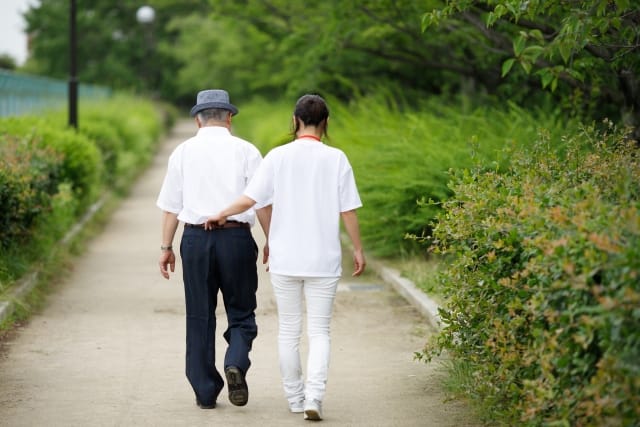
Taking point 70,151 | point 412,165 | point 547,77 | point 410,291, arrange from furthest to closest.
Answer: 1. point 70,151
2. point 412,165
3. point 410,291
4. point 547,77

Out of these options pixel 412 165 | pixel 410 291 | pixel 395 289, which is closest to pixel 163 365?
pixel 410 291

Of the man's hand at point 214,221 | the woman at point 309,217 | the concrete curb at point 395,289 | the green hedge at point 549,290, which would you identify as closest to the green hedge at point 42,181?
the concrete curb at point 395,289

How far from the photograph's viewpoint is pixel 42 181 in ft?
38.8

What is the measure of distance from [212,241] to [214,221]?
0.16m

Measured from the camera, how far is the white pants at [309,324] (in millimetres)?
6438

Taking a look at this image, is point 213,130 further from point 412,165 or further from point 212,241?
point 412,165

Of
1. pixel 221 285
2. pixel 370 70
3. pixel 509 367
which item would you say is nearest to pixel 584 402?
pixel 509 367

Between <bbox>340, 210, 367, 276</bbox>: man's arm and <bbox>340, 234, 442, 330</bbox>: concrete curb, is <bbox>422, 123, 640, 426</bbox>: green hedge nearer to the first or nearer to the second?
<bbox>340, 210, 367, 276</bbox>: man's arm

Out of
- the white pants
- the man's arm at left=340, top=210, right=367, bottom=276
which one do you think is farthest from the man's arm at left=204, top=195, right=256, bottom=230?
the man's arm at left=340, top=210, right=367, bottom=276

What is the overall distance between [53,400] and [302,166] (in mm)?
2229

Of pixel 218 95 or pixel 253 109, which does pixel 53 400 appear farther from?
pixel 253 109

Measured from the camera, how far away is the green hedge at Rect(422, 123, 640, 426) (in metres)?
4.53

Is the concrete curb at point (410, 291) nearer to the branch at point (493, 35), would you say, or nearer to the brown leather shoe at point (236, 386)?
the brown leather shoe at point (236, 386)

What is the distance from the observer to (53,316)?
10.3 meters
